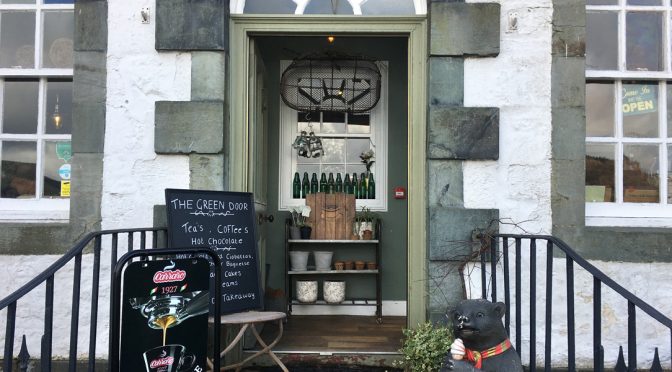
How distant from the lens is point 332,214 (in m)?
6.02

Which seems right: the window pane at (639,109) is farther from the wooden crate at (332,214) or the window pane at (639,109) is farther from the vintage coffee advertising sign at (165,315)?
the vintage coffee advertising sign at (165,315)

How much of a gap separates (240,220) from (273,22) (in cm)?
157

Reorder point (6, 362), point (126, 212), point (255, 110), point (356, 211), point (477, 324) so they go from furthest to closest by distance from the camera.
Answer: point (356, 211) < point (255, 110) < point (126, 212) < point (477, 324) < point (6, 362)

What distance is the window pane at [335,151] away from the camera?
20.7ft

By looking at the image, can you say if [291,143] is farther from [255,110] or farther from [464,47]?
[464,47]

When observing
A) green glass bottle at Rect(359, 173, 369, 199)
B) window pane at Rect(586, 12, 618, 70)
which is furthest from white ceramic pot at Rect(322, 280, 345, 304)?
window pane at Rect(586, 12, 618, 70)

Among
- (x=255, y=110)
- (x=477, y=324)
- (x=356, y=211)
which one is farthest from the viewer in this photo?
(x=356, y=211)

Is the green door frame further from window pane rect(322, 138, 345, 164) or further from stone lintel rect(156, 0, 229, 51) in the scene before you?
window pane rect(322, 138, 345, 164)

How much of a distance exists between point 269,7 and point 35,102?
199 cm

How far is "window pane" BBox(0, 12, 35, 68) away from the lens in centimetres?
432

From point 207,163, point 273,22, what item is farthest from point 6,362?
point 273,22

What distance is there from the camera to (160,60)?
4031mm

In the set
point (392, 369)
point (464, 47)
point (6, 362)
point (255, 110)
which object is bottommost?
point (392, 369)

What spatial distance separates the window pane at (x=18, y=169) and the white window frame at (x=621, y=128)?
14.1ft
